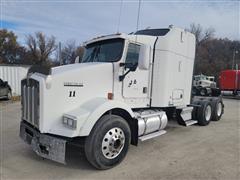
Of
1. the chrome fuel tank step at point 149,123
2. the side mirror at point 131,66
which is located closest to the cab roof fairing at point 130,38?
the side mirror at point 131,66

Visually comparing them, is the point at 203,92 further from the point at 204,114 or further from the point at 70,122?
the point at 70,122

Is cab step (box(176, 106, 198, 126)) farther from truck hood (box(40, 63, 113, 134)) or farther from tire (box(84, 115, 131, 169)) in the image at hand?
truck hood (box(40, 63, 113, 134))

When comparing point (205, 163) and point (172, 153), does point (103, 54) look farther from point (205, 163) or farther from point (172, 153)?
point (205, 163)

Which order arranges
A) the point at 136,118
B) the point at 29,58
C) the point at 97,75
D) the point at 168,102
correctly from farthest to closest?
1. the point at 29,58
2. the point at 168,102
3. the point at 136,118
4. the point at 97,75

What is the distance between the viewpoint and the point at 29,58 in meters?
55.6

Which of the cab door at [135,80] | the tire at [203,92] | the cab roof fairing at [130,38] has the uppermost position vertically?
the cab roof fairing at [130,38]

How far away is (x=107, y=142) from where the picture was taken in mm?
4305

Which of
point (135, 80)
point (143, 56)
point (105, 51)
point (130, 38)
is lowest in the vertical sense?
point (135, 80)

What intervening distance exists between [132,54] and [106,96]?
1139mm

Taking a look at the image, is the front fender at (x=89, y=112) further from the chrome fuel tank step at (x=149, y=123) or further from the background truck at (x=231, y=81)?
the background truck at (x=231, y=81)

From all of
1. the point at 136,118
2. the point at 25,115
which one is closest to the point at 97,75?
the point at 136,118

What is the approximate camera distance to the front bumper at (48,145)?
12.8 ft

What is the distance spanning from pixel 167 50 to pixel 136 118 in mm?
2010

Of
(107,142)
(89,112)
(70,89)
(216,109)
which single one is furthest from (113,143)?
(216,109)
